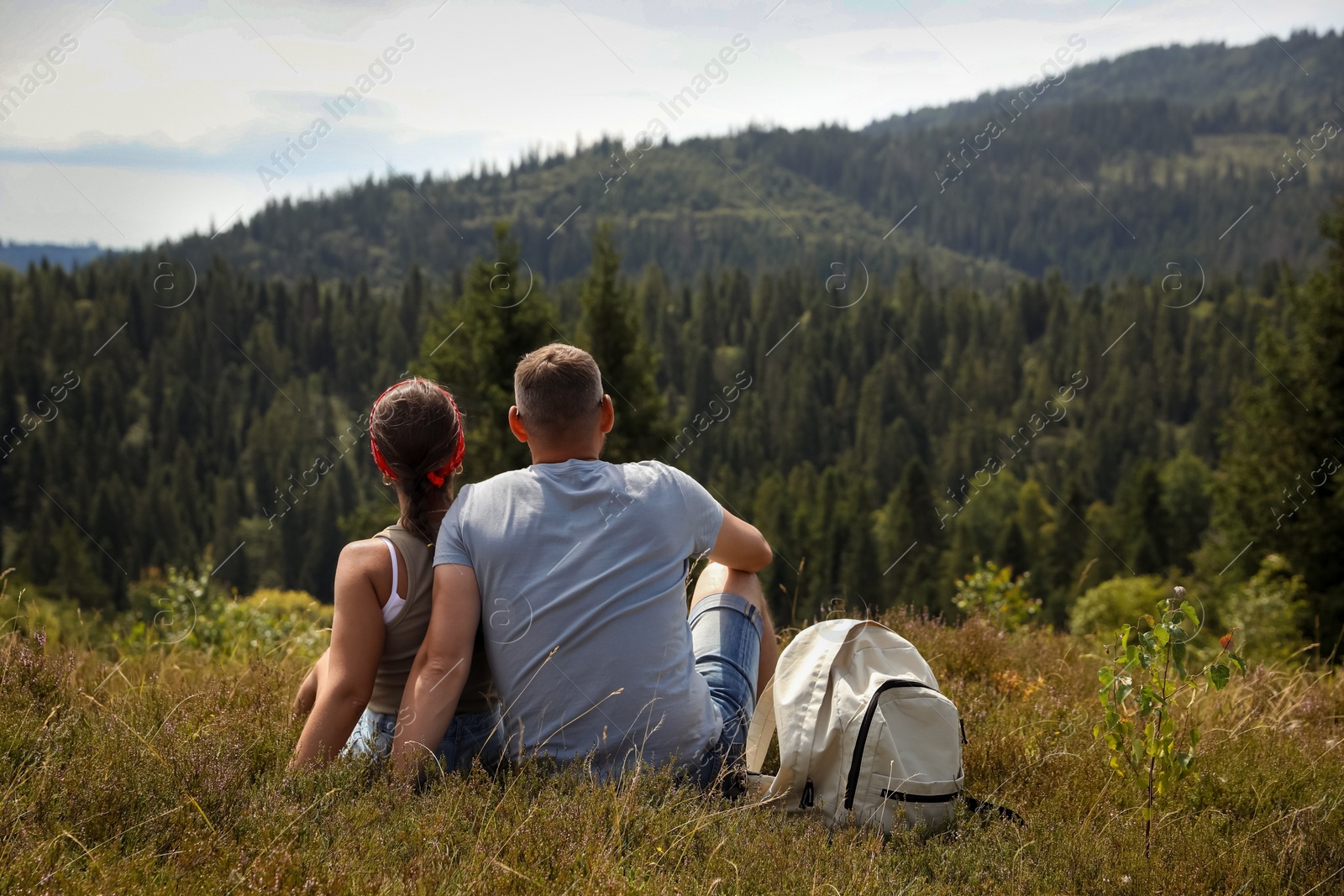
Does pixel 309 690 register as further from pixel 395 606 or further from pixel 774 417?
pixel 774 417

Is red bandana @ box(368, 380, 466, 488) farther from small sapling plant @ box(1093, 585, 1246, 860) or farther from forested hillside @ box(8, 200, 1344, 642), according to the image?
forested hillside @ box(8, 200, 1344, 642)

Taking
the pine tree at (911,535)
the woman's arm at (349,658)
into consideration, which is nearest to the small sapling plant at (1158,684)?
the woman's arm at (349,658)

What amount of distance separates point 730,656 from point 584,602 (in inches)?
34.0

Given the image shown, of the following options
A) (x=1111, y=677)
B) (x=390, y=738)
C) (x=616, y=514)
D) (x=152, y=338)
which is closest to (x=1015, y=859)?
(x=1111, y=677)

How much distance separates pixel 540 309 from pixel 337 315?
127320 mm

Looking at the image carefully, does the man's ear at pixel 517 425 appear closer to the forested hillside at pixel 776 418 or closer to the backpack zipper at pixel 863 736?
the backpack zipper at pixel 863 736

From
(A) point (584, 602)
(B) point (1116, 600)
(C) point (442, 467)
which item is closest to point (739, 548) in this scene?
(A) point (584, 602)

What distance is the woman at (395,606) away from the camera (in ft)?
10.8

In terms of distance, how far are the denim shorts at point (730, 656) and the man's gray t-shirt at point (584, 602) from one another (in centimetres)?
32

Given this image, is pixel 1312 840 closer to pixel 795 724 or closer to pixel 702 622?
pixel 795 724

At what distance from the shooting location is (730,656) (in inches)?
155

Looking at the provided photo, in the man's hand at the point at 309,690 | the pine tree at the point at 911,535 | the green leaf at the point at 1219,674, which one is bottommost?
the pine tree at the point at 911,535

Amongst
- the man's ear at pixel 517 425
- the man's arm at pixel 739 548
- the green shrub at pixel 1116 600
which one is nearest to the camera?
the man's ear at pixel 517 425

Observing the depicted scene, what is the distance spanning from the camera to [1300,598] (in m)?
22.4
